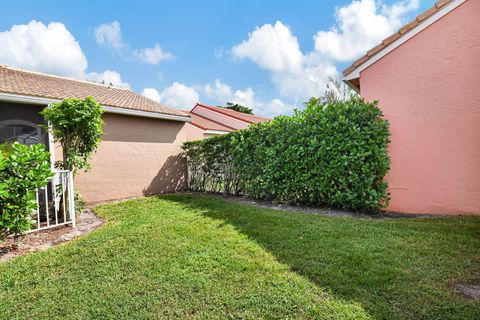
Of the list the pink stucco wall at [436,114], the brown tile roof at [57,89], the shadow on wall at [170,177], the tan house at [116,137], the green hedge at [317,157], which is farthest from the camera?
the shadow on wall at [170,177]

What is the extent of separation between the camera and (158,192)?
31.1 ft

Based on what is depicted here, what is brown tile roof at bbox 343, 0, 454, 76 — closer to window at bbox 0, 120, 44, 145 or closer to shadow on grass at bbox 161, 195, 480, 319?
shadow on grass at bbox 161, 195, 480, 319

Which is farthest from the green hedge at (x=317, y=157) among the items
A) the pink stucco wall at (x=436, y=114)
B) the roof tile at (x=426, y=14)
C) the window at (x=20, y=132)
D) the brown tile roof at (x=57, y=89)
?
the window at (x=20, y=132)

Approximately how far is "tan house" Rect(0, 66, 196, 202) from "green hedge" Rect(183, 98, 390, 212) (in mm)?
2782

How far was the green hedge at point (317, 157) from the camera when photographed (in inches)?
221

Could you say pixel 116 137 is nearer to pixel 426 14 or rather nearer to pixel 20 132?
pixel 20 132

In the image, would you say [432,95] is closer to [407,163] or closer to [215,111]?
[407,163]

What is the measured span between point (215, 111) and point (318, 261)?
68.3ft

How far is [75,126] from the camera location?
17.7 feet

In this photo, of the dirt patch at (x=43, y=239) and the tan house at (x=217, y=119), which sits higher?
the tan house at (x=217, y=119)

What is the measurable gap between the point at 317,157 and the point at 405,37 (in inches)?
145

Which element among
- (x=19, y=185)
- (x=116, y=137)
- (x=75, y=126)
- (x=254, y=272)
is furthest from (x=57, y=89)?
(x=254, y=272)

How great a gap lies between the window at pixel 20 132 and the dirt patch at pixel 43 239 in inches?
157

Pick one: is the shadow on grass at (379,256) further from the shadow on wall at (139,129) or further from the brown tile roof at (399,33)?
the shadow on wall at (139,129)
